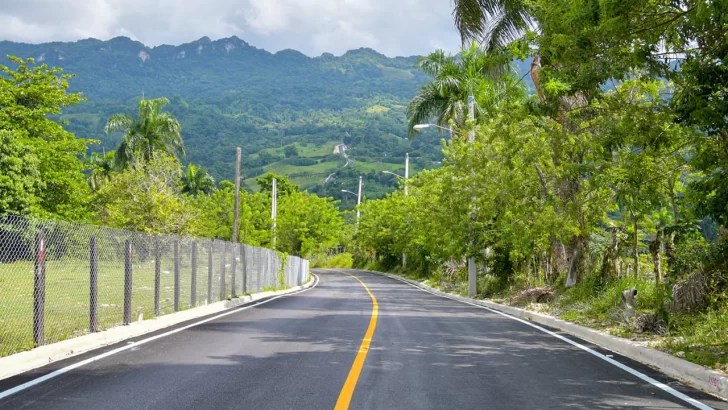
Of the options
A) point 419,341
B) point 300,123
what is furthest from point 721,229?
point 300,123

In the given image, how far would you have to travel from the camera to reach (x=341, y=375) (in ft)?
27.8

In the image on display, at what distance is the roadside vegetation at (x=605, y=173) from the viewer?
9969 millimetres

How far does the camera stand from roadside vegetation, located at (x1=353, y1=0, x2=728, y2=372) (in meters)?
9.97

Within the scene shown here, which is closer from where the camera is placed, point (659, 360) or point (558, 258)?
point (659, 360)

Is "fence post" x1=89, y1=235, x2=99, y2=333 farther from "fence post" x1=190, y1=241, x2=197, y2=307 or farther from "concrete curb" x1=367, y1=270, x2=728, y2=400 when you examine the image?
"concrete curb" x1=367, y1=270, x2=728, y2=400

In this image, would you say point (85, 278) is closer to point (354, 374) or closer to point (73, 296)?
point (73, 296)

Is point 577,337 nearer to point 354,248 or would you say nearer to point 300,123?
point 354,248

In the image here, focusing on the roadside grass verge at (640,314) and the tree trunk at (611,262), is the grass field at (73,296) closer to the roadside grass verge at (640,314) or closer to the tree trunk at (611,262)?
the roadside grass verge at (640,314)

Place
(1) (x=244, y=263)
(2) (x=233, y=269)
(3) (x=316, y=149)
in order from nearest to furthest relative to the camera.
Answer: (2) (x=233, y=269)
(1) (x=244, y=263)
(3) (x=316, y=149)

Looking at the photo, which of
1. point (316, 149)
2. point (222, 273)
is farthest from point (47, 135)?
point (316, 149)

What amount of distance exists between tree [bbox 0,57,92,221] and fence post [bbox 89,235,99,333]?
1061 inches

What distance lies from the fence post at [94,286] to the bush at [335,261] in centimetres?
9160

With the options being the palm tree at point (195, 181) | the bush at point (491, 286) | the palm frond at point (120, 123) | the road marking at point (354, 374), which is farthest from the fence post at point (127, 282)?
the palm tree at point (195, 181)

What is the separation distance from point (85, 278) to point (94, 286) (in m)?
0.23
